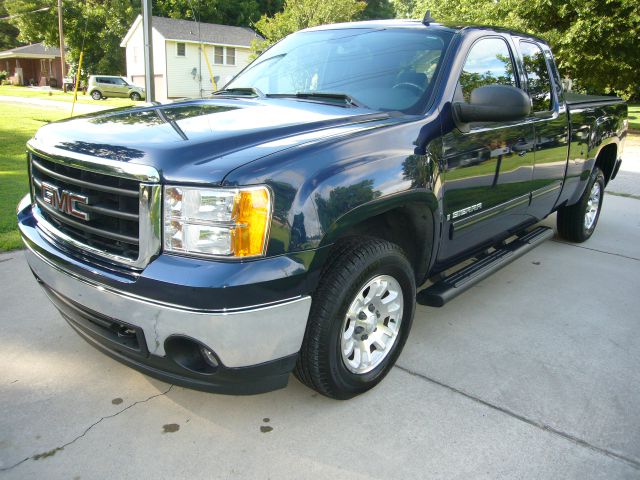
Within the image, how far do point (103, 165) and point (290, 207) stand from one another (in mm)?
806

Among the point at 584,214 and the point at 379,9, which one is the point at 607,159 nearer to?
the point at 584,214

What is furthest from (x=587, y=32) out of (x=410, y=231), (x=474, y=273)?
(x=410, y=231)

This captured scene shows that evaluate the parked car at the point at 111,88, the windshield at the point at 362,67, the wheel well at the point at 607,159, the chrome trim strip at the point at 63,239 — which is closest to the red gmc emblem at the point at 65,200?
the chrome trim strip at the point at 63,239

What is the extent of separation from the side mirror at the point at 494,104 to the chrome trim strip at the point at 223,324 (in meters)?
1.53

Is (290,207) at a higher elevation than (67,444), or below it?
higher

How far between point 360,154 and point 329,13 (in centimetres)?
2510

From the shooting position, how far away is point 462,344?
3484 millimetres

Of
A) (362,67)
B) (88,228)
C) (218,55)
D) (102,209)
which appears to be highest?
(218,55)

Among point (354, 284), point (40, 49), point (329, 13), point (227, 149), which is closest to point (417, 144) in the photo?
point (354, 284)

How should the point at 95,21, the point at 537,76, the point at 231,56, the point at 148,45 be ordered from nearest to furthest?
the point at 537,76 → the point at 148,45 → the point at 231,56 → the point at 95,21

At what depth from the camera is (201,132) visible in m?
2.43

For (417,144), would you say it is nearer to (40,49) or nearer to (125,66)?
(125,66)

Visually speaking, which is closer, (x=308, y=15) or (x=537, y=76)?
(x=537, y=76)

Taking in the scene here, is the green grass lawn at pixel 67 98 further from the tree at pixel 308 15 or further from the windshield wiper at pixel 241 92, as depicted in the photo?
the windshield wiper at pixel 241 92
